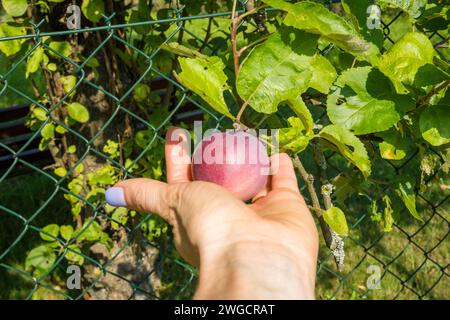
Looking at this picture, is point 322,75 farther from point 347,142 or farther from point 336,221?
point 336,221

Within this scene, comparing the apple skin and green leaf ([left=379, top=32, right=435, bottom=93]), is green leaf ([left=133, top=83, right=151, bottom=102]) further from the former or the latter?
green leaf ([left=379, top=32, right=435, bottom=93])

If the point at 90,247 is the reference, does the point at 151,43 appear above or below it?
above

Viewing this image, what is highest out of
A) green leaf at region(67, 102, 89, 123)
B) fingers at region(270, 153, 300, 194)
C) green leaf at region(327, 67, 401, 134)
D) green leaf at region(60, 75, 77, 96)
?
green leaf at region(327, 67, 401, 134)

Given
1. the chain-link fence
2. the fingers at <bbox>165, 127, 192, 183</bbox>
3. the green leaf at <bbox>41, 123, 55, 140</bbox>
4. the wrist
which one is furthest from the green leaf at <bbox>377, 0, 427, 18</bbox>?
the green leaf at <bbox>41, 123, 55, 140</bbox>

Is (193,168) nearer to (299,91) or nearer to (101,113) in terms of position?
(299,91)

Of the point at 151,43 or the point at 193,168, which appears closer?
the point at 193,168

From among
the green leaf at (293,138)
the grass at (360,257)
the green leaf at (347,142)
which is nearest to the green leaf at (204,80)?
the green leaf at (293,138)

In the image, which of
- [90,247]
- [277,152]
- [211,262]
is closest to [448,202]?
[90,247]

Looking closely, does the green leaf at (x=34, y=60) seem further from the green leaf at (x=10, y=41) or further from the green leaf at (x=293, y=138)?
the green leaf at (x=293, y=138)
